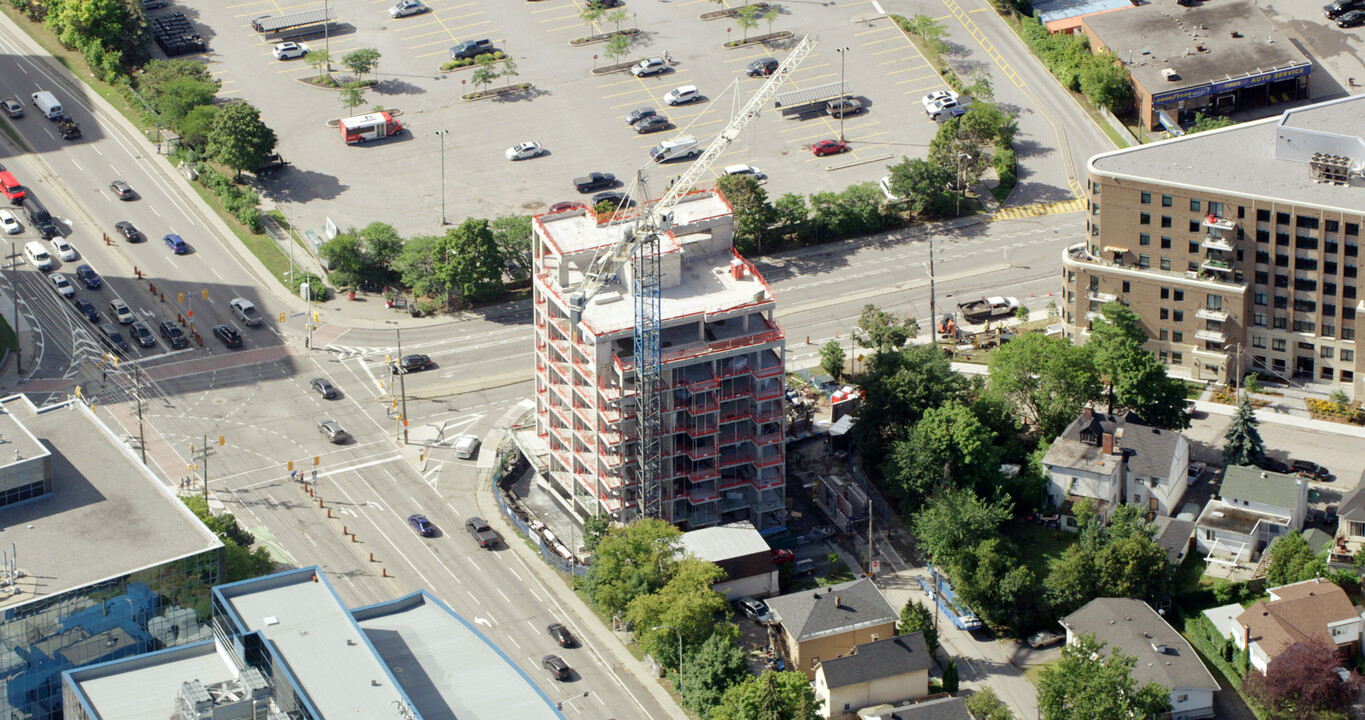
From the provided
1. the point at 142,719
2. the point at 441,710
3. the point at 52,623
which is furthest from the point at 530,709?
the point at 52,623

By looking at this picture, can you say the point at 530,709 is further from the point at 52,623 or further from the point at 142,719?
the point at 52,623

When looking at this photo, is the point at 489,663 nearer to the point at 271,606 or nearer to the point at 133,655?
the point at 271,606

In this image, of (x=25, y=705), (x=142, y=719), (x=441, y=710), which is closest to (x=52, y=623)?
(x=25, y=705)

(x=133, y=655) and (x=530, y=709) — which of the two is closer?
(x=530, y=709)

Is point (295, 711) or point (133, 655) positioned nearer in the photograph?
point (295, 711)
